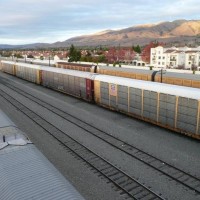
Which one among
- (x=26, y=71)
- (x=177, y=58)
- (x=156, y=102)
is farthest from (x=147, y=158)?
(x=177, y=58)

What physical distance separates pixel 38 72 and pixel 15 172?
40447mm

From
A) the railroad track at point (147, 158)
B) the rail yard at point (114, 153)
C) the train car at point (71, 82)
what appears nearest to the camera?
the rail yard at point (114, 153)

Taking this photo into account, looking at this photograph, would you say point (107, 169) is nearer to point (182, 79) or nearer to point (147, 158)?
point (147, 158)

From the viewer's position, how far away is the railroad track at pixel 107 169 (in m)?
12.1

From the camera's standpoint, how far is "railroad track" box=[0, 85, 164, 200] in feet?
39.6

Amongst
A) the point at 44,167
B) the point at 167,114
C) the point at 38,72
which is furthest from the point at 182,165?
the point at 38,72

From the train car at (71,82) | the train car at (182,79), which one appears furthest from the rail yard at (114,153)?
the train car at (182,79)

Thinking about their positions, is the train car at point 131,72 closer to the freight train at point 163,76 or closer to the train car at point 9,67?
the freight train at point 163,76

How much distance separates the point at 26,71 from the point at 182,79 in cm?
3836

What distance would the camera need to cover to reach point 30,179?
814 centimetres

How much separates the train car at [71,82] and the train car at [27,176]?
19.3m

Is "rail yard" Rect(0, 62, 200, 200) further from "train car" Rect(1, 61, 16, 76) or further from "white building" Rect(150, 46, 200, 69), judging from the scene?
"white building" Rect(150, 46, 200, 69)

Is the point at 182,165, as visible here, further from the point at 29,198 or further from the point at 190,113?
the point at 29,198

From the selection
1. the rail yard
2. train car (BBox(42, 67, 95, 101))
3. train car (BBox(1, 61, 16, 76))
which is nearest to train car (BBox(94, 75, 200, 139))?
the rail yard
